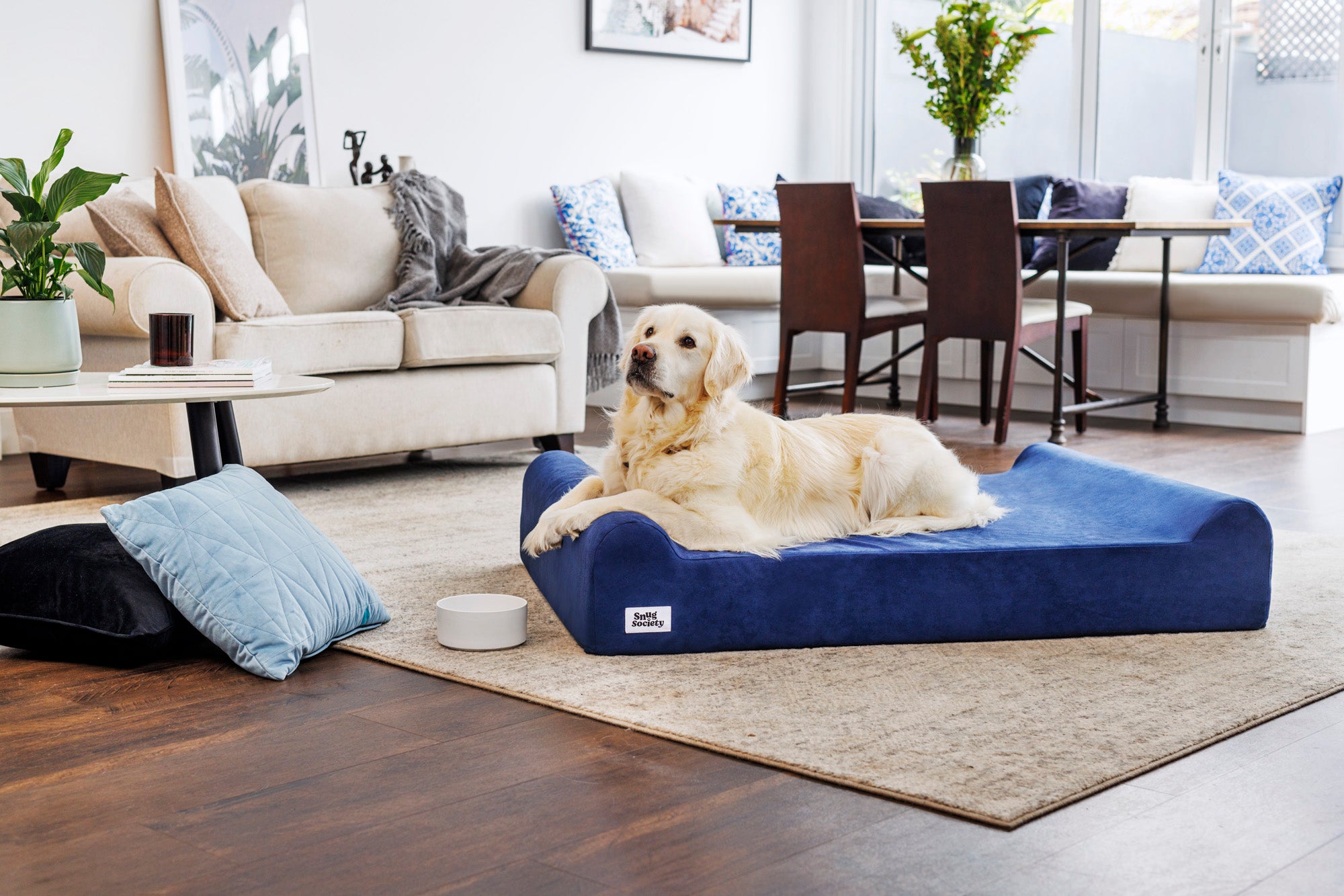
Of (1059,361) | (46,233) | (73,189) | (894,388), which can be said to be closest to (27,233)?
(46,233)

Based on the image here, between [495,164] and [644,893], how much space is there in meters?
5.50

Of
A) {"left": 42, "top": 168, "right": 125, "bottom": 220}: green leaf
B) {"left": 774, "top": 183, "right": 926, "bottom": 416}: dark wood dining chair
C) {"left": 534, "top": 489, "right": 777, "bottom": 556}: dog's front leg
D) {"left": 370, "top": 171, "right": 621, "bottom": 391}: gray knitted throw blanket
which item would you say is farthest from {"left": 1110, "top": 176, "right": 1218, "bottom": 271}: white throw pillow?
{"left": 42, "top": 168, "right": 125, "bottom": 220}: green leaf

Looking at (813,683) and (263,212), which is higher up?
(263,212)

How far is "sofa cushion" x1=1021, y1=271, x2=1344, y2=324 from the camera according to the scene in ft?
18.0

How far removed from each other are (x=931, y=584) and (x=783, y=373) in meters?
3.40

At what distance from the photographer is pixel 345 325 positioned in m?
4.27

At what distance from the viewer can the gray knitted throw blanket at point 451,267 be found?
4.84 meters

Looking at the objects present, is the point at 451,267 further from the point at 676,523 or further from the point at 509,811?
the point at 509,811

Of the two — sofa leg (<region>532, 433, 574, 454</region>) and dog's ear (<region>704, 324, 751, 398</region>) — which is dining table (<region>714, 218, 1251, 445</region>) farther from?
dog's ear (<region>704, 324, 751, 398</region>)

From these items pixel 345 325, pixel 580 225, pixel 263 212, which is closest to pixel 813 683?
pixel 345 325

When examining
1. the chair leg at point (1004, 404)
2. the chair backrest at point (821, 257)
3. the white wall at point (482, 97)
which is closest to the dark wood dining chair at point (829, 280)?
the chair backrest at point (821, 257)

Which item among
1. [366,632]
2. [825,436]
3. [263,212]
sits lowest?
[366,632]

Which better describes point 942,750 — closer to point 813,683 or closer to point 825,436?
point 813,683

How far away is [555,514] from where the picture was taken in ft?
8.59
